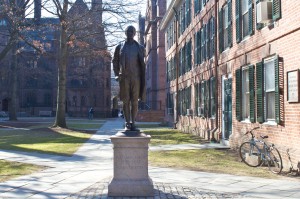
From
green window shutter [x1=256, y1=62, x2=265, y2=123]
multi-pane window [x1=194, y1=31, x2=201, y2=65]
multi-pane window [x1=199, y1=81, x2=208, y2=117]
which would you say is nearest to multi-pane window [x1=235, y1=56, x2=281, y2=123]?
green window shutter [x1=256, y1=62, x2=265, y2=123]

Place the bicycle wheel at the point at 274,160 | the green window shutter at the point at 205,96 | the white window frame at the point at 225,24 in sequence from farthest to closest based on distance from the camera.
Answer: the green window shutter at the point at 205,96 < the white window frame at the point at 225,24 < the bicycle wheel at the point at 274,160

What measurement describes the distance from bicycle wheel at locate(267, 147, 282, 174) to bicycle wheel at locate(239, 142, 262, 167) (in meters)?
0.32

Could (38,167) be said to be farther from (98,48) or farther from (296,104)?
(98,48)

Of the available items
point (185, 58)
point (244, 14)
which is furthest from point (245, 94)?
point (185, 58)

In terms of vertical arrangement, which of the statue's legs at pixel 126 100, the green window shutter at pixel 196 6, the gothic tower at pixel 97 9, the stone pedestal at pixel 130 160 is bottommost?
the stone pedestal at pixel 130 160

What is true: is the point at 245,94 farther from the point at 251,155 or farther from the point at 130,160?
the point at 130,160

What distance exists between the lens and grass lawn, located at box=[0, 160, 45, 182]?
→ 10242 millimetres

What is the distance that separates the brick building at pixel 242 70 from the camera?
36.7 ft

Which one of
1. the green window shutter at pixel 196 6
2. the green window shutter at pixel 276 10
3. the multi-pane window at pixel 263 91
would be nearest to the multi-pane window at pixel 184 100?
the green window shutter at pixel 196 6

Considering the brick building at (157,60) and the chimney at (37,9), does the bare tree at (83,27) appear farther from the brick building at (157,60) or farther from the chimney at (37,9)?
the brick building at (157,60)

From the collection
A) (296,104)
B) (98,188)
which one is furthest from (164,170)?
(296,104)

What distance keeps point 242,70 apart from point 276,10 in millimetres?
3624

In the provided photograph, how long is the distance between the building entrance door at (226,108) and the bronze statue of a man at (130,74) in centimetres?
892

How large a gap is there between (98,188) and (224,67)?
10.6 metres
